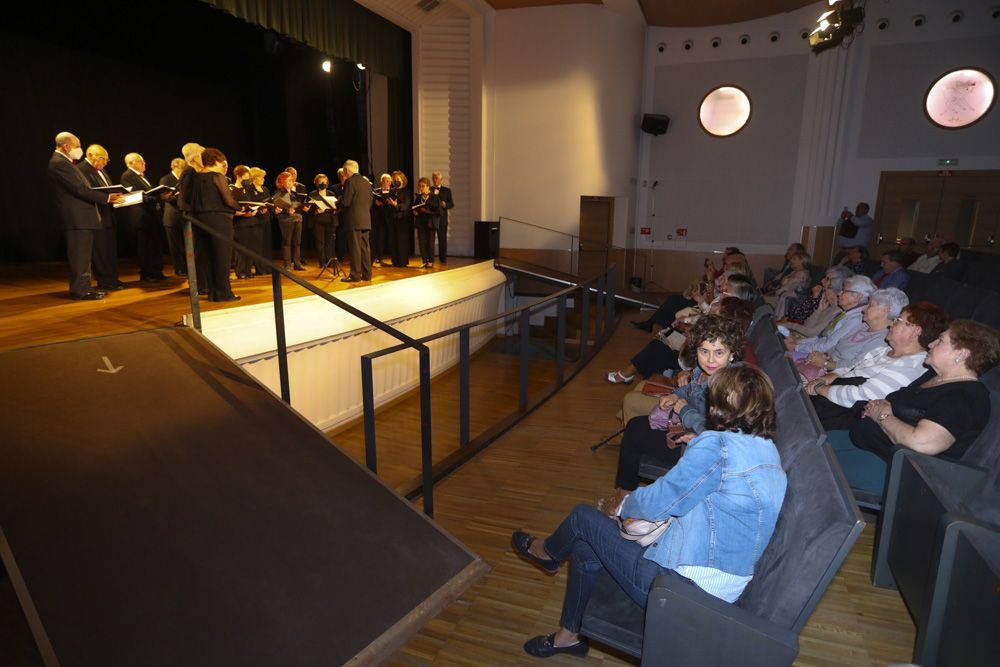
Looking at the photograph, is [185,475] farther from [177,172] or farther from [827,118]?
[827,118]

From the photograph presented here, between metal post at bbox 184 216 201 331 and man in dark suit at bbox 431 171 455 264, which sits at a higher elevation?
man in dark suit at bbox 431 171 455 264

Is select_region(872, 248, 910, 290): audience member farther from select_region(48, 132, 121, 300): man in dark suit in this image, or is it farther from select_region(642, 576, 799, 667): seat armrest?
select_region(48, 132, 121, 300): man in dark suit

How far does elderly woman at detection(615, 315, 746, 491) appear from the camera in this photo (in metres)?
2.55

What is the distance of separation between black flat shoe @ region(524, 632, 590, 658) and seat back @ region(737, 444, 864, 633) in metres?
0.61

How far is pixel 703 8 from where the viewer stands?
10.0 m

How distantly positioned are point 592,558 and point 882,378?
1853 mm

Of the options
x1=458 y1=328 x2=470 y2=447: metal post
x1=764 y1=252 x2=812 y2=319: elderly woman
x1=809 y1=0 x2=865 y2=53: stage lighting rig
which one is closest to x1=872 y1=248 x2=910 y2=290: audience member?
x1=764 y1=252 x2=812 y2=319: elderly woman

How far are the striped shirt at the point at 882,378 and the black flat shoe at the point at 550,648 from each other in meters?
1.85

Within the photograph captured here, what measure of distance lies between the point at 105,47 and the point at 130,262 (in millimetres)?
3102

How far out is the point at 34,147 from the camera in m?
7.68

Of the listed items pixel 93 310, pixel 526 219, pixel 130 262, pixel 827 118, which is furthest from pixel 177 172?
pixel 827 118

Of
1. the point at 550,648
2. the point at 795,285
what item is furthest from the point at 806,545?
the point at 795,285

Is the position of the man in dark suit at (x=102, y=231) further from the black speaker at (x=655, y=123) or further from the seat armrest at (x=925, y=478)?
the black speaker at (x=655, y=123)

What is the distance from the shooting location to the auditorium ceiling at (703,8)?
9789 millimetres
